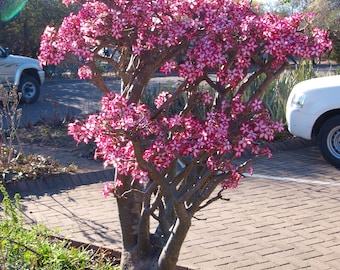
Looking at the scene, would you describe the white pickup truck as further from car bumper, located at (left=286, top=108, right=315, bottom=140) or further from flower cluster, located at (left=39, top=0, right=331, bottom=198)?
flower cluster, located at (left=39, top=0, right=331, bottom=198)

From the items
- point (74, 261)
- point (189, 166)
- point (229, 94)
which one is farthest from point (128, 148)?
point (74, 261)

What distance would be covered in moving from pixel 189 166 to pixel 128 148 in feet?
1.37

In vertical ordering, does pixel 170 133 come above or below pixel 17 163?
above

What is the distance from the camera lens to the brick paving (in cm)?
542

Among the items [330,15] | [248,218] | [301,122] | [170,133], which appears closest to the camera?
[170,133]

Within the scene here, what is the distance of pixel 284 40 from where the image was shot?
3.55m

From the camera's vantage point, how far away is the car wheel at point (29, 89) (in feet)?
57.2

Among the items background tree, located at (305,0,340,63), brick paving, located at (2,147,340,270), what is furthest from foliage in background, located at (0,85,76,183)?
background tree, located at (305,0,340,63)

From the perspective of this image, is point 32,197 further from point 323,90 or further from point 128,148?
point 323,90

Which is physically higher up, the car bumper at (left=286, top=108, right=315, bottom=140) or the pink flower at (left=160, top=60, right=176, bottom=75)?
the pink flower at (left=160, top=60, right=176, bottom=75)

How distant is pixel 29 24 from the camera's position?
82.6 ft

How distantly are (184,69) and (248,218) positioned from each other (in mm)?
3415

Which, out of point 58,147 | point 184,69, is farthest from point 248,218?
point 58,147

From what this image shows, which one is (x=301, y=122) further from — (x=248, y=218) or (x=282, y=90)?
(x=248, y=218)
